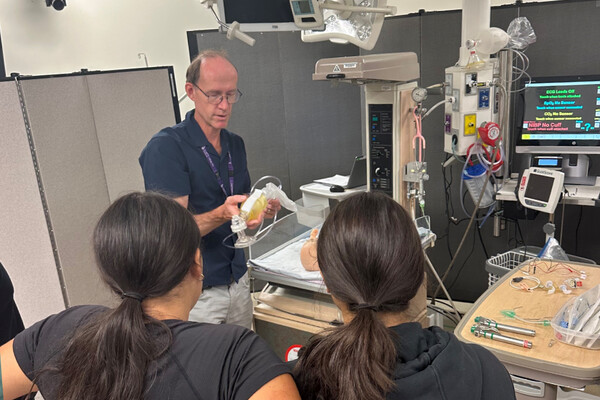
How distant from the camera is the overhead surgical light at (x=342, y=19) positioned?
195cm

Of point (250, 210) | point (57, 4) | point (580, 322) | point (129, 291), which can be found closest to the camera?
point (129, 291)

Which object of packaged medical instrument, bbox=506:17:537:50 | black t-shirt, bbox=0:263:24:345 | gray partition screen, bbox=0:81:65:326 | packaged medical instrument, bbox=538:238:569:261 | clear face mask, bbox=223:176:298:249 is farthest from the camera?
packaged medical instrument, bbox=506:17:537:50

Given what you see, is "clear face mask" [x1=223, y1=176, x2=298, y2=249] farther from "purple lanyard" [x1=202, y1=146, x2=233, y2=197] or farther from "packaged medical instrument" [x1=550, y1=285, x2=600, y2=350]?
"packaged medical instrument" [x1=550, y1=285, x2=600, y2=350]

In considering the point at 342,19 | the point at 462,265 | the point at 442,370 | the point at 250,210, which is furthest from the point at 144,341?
the point at 462,265

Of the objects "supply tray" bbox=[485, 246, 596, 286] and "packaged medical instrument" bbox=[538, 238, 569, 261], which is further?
"supply tray" bbox=[485, 246, 596, 286]

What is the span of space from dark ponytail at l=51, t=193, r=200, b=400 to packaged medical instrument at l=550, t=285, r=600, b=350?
1.19 m

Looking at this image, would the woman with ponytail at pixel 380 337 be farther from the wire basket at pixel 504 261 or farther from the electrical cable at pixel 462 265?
the electrical cable at pixel 462 265

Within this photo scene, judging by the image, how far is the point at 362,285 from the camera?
38.8 inches

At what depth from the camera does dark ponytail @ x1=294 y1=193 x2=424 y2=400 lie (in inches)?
37.1

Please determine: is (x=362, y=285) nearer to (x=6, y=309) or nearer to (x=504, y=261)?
(x=6, y=309)

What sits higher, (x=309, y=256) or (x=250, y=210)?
(x=250, y=210)

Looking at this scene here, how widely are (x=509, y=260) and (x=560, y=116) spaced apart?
867 mm

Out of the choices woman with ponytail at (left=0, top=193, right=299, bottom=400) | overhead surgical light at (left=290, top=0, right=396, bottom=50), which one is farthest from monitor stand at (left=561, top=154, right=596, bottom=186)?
woman with ponytail at (left=0, top=193, right=299, bottom=400)

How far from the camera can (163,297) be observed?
41.2 inches
